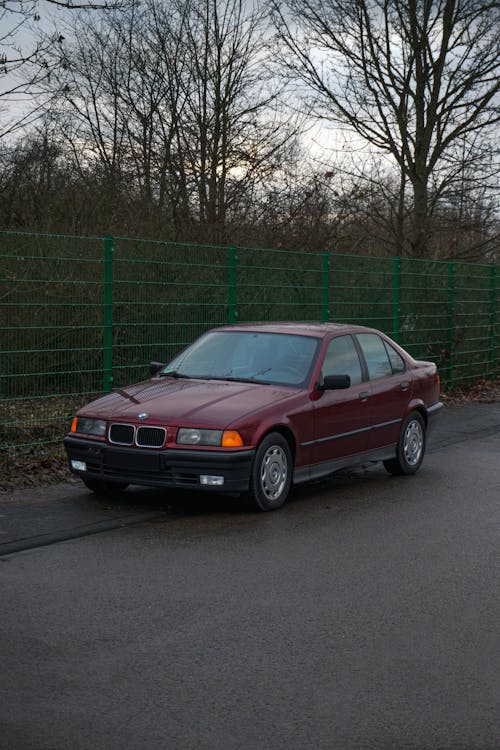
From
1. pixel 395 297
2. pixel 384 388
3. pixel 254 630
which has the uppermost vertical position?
pixel 395 297

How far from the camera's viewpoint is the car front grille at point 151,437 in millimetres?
8508

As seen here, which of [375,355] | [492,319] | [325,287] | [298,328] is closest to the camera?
[298,328]

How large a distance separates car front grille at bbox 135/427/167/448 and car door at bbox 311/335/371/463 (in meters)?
1.45

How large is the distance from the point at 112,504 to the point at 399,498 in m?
2.61

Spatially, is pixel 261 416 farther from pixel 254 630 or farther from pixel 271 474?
pixel 254 630

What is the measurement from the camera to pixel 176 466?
27.5ft

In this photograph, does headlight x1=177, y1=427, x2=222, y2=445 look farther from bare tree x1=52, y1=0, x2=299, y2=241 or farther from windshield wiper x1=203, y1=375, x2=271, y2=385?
bare tree x1=52, y1=0, x2=299, y2=241

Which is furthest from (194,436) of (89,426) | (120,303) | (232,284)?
(232,284)

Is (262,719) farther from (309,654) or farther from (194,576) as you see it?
(194,576)

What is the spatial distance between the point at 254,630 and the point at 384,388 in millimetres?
5286

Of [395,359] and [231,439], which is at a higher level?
[395,359]

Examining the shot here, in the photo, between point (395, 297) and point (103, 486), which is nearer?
point (103, 486)

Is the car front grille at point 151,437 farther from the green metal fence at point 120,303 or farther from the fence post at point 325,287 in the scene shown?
the fence post at point 325,287

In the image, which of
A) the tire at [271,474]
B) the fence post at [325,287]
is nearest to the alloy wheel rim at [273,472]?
the tire at [271,474]
